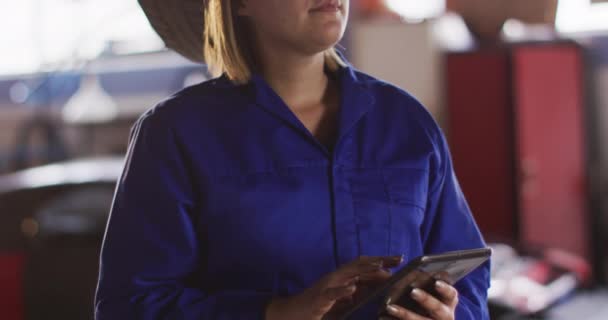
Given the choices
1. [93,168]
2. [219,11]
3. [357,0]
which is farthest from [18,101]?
[219,11]

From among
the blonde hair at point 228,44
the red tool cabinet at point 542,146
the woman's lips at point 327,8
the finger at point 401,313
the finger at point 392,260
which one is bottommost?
the red tool cabinet at point 542,146

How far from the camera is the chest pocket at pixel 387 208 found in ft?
3.64

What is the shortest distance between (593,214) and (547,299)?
6.75ft

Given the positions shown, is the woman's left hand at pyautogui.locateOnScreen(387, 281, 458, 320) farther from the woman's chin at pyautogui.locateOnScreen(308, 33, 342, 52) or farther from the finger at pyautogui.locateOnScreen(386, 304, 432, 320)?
the woman's chin at pyautogui.locateOnScreen(308, 33, 342, 52)

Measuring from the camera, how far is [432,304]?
3.29ft

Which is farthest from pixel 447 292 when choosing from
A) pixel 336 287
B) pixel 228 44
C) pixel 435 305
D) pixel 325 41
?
pixel 228 44

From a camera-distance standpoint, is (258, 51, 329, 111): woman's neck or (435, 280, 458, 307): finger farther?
(258, 51, 329, 111): woman's neck

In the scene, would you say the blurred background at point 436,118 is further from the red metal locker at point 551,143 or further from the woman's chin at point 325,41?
the woman's chin at point 325,41


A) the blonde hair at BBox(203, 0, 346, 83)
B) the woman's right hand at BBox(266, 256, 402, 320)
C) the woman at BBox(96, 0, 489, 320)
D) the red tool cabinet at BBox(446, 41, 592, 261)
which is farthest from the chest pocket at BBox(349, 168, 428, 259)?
the red tool cabinet at BBox(446, 41, 592, 261)

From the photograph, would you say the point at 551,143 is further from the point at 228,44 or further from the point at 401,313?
the point at 401,313

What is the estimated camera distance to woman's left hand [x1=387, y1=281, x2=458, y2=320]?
0.99 metres

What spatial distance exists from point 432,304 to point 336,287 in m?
0.13

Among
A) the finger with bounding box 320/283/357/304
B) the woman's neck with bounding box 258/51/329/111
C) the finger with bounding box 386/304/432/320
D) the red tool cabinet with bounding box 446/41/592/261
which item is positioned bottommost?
the red tool cabinet with bounding box 446/41/592/261

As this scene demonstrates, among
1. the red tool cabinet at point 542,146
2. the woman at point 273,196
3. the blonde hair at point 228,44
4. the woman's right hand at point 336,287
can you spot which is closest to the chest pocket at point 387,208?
the woman at point 273,196
